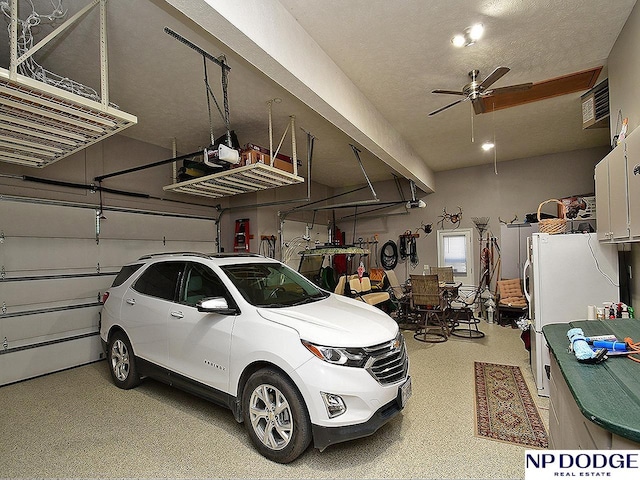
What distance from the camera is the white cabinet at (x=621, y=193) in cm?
222

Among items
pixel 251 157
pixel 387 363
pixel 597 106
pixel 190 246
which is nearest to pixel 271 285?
pixel 387 363

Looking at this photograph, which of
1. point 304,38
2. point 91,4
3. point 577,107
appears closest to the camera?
point 91,4

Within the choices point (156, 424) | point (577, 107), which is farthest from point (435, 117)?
point (156, 424)

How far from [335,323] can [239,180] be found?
309cm

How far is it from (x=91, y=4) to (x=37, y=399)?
392 cm

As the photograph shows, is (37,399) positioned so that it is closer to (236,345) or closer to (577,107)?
(236,345)

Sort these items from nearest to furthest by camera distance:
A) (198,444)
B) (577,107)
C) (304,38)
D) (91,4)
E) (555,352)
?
(555,352)
(91,4)
(198,444)
(304,38)
(577,107)

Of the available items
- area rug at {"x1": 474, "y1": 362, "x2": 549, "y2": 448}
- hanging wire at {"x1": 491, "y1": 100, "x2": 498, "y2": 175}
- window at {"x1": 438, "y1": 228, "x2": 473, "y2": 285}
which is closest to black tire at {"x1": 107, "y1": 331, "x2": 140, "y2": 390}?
area rug at {"x1": 474, "y1": 362, "x2": 549, "y2": 448}

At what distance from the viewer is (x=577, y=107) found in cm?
469

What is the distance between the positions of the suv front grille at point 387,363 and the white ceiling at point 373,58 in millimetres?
2484

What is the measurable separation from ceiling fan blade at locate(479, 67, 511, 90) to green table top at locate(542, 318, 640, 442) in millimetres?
2404

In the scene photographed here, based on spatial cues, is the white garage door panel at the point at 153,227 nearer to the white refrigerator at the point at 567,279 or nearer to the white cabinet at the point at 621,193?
the white refrigerator at the point at 567,279

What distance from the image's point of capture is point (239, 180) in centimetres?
492

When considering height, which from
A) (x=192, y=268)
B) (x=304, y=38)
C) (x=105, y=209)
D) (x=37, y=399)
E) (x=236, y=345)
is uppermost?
(x=304, y=38)
